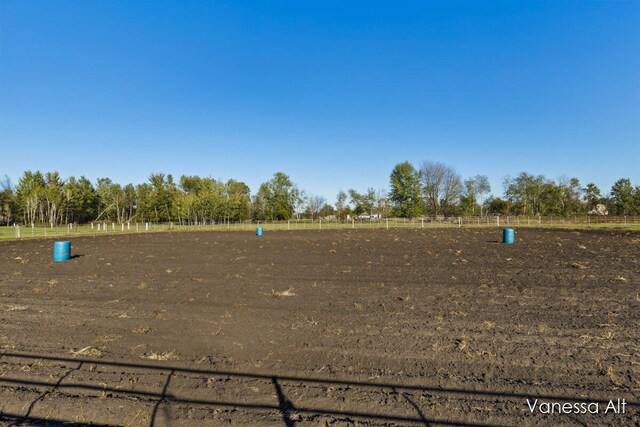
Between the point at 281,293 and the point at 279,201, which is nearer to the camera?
the point at 281,293

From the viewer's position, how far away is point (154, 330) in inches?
237

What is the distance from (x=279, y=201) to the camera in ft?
290

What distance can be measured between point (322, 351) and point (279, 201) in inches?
3311

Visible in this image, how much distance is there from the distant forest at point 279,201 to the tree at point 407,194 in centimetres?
24

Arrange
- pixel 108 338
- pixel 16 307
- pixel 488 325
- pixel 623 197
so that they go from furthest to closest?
pixel 623 197 → pixel 16 307 → pixel 488 325 → pixel 108 338

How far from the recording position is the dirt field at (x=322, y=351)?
356 centimetres

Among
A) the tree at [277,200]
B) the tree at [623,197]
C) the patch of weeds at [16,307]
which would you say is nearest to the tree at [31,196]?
the tree at [277,200]

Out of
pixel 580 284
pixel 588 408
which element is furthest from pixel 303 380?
pixel 580 284

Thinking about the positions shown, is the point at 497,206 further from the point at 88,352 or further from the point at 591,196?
the point at 88,352

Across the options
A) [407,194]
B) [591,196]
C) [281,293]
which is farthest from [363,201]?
[281,293]

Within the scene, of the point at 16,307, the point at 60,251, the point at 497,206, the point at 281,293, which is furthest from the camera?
the point at 497,206

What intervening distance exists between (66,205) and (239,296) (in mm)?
90194

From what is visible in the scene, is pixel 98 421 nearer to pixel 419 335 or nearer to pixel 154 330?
pixel 154 330

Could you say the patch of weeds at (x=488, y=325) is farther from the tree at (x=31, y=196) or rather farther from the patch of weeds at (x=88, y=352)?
the tree at (x=31, y=196)
